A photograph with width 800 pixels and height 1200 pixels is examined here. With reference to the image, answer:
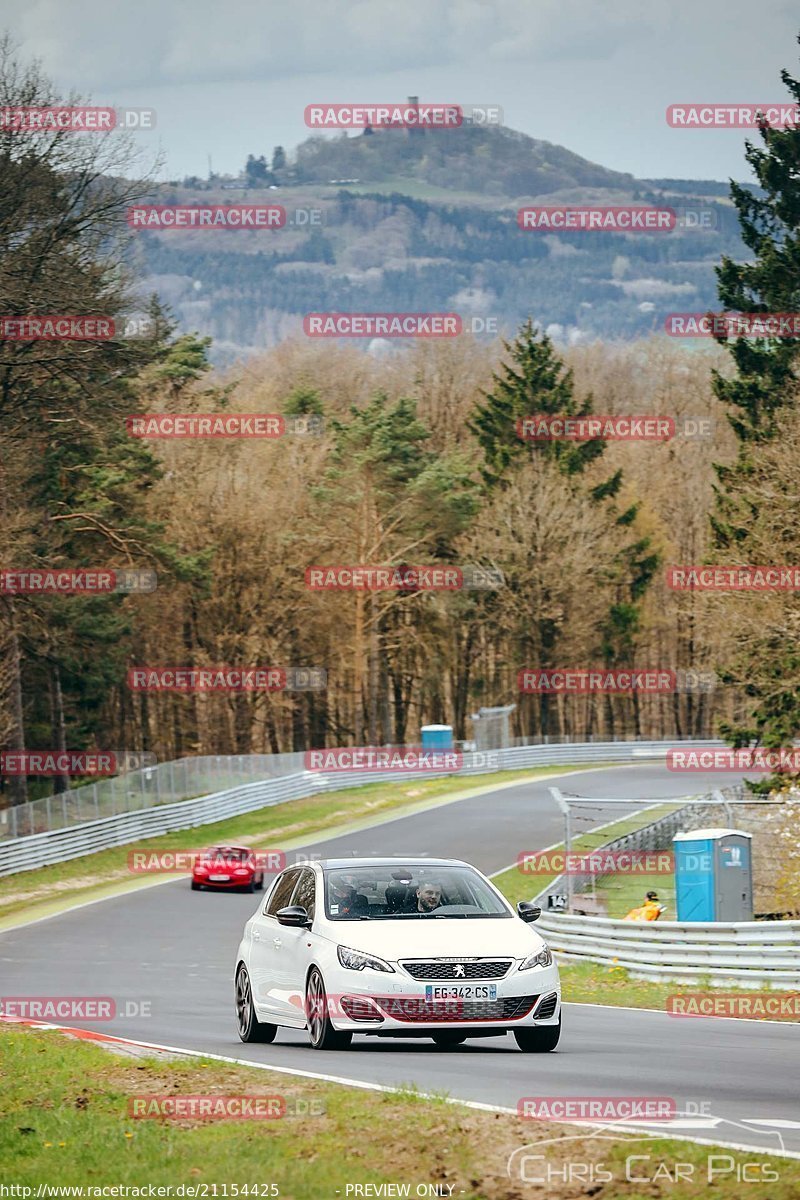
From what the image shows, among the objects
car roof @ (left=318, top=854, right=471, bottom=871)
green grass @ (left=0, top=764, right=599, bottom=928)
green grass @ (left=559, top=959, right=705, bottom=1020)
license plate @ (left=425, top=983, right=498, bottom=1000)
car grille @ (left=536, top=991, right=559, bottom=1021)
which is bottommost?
green grass @ (left=0, top=764, right=599, bottom=928)

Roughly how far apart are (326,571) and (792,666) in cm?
3515

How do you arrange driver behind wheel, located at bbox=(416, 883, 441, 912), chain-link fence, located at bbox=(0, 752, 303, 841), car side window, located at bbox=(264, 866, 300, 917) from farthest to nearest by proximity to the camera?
chain-link fence, located at bbox=(0, 752, 303, 841), car side window, located at bbox=(264, 866, 300, 917), driver behind wheel, located at bbox=(416, 883, 441, 912)

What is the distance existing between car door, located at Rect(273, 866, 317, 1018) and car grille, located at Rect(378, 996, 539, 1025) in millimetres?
922

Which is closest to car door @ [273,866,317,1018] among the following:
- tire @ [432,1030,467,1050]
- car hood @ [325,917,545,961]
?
car hood @ [325,917,545,961]

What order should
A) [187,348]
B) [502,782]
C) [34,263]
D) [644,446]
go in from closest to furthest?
[34,263] → [502,782] → [187,348] → [644,446]

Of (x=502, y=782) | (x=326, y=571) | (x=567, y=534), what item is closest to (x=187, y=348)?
(x=326, y=571)

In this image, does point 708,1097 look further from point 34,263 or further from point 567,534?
point 567,534

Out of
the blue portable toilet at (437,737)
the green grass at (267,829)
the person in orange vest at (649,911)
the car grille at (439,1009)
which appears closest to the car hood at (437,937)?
the car grille at (439,1009)

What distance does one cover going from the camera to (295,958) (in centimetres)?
1359

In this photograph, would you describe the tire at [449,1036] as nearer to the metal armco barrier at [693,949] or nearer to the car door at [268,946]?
the car door at [268,946]

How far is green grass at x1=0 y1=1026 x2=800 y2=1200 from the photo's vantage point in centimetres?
773

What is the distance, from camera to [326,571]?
73.0m

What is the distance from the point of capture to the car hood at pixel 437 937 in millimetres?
12695

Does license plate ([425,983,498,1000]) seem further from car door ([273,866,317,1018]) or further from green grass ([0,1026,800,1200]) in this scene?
green grass ([0,1026,800,1200])
